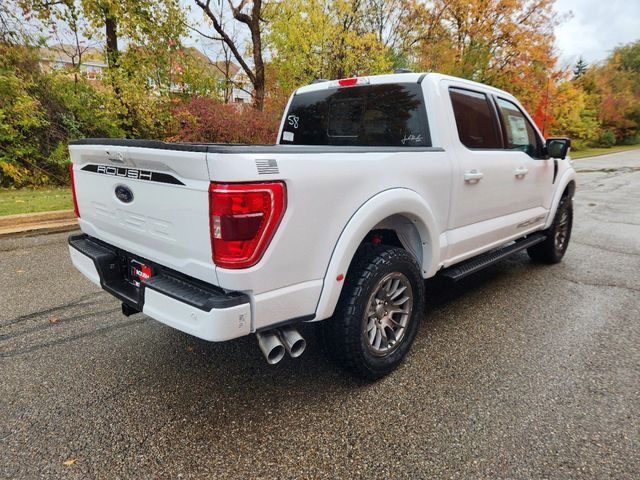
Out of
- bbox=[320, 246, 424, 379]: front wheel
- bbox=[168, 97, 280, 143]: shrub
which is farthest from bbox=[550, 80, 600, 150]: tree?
bbox=[320, 246, 424, 379]: front wheel

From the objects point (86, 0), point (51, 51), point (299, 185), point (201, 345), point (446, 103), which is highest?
point (86, 0)

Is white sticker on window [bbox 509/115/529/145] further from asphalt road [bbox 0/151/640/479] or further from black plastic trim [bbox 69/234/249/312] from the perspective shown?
black plastic trim [bbox 69/234/249/312]

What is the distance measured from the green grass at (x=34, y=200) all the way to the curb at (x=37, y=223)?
0.36m

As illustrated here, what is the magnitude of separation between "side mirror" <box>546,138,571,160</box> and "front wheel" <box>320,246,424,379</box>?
2448mm

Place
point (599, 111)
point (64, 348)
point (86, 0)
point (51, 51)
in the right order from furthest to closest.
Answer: point (599, 111)
point (51, 51)
point (86, 0)
point (64, 348)

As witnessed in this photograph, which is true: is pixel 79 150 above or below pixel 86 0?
below

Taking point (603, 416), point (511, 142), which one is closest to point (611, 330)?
point (603, 416)

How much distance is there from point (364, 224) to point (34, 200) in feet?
25.7

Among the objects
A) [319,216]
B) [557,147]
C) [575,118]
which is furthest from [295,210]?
[575,118]

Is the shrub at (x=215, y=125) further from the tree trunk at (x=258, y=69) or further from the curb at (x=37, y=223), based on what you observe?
A: the curb at (x=37, y=223)

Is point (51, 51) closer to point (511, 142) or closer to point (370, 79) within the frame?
point (370, 79)

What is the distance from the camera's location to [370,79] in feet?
10.8

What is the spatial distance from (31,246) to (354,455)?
17.3ft

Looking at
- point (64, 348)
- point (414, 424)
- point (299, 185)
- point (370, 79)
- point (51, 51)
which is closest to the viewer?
point (299, 185)
